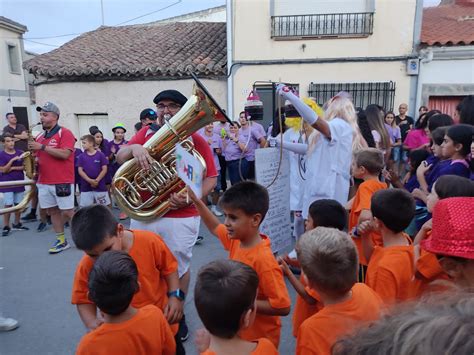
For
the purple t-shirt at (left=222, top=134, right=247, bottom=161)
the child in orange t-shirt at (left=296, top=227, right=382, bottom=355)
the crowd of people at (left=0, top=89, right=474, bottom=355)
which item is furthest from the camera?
the purple t-shirt at (left=222, top=134, right=247, bottom=161)

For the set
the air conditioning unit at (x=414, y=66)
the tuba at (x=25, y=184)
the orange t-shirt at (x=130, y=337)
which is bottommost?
the orange t-shirt at (x=130, y=337)

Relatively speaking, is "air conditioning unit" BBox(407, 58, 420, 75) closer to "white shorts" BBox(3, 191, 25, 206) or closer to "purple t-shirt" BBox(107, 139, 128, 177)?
"purple t-shirt" BBox(107, 139, 128, 177)

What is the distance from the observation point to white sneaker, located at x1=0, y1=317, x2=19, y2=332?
115 inches

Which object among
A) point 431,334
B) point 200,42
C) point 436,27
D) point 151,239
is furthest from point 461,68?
point 431,334

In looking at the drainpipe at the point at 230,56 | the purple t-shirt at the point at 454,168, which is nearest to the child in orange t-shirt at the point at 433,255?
the purple t-shirt at the point at 454,168

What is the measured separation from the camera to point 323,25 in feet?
30.8

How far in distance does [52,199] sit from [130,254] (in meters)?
3.48

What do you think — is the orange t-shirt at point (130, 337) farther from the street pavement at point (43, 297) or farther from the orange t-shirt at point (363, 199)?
the orange t-shirt at point (363, 199)

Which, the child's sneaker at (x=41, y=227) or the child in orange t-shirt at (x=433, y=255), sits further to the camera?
the child's sneaker at (x=41, y=227)

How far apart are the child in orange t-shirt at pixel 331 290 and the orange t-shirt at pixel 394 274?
8.2 inches

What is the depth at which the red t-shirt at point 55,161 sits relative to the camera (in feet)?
15.2

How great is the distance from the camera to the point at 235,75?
969 cm

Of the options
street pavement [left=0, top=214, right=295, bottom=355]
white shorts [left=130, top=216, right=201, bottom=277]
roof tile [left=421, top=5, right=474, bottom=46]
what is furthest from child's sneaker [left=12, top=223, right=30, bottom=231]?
roof tile [left=421, top=5, right=474, bottom=46]

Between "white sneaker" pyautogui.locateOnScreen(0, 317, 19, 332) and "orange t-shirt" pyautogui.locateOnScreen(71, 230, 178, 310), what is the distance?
4.99 feet
